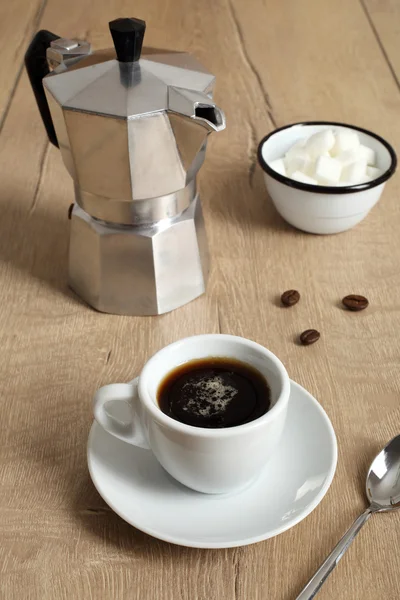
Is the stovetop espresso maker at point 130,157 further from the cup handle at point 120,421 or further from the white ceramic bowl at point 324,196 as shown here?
the cup handle at point 120,421

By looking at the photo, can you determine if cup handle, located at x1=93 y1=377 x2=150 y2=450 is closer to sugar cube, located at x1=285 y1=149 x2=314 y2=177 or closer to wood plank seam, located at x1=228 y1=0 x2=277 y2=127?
sugar cube, located at x1=285 y1=149 x2=314 y2=177

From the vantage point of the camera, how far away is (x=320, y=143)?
0.93 metres

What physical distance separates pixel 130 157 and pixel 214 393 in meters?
0.25

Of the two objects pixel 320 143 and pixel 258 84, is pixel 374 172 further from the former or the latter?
pixel 258 84

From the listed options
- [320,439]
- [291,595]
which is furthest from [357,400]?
[291,595]

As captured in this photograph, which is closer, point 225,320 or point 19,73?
point 225,320

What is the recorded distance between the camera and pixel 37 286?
882 mm

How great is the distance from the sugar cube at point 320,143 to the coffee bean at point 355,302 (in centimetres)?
20

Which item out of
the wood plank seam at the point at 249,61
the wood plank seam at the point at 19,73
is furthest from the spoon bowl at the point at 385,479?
the wood plank seam at the point at 19,73

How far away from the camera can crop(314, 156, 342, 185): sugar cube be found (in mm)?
912

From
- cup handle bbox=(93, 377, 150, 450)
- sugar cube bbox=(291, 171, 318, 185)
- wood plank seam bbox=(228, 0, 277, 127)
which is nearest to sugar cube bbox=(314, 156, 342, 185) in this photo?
sugar cube bbox=(291, 171, 318, 185)

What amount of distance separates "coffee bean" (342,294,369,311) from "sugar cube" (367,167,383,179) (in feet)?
0.62

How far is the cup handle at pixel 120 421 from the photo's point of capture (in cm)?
59

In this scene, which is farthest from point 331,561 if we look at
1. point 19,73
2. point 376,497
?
point 19,73
